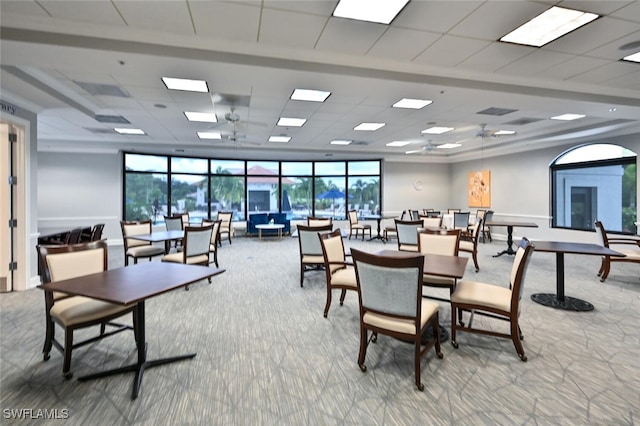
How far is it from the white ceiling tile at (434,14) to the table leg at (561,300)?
2957mm

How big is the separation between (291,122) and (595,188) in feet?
26.0

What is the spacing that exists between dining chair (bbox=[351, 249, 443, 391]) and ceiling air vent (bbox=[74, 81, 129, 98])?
461cm

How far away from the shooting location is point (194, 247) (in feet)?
15.1

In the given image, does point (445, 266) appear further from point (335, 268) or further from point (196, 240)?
point (196, 240)

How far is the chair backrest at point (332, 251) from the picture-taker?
11.7 ft

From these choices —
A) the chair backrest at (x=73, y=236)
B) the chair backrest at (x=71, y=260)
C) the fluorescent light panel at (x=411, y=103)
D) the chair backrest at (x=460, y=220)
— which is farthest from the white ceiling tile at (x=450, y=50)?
the chair backrest at (x=73, y=236)

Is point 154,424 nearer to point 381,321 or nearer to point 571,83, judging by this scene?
point 381,321

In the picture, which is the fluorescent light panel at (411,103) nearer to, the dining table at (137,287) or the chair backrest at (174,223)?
the dining table at (137,287)

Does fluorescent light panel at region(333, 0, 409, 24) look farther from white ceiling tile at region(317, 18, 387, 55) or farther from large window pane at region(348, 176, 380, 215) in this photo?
large window pane at region(348, 176, 380, 215)

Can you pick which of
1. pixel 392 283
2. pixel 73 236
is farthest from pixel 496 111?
pixel 73 236

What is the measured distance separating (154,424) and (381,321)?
5.27 feet

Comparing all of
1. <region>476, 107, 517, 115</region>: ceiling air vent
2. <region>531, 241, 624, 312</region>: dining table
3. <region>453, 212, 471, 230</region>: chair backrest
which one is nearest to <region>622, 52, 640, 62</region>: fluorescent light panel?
<region>476, 107, 517, 115</region>: ceiling air vent

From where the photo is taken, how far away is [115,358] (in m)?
2.62

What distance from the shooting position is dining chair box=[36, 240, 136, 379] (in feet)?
7.61
